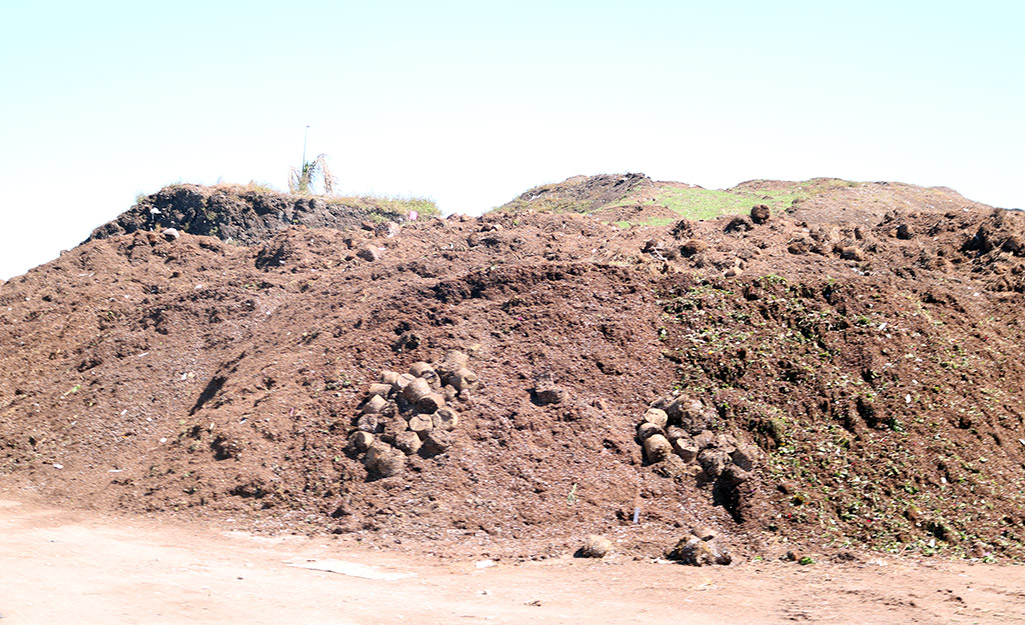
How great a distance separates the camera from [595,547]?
427 inches

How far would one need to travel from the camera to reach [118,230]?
28.4 m

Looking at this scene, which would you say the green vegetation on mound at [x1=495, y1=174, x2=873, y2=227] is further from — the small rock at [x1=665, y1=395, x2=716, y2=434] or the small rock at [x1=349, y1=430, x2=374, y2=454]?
the small rock at [x1=349, y1=430, x2=374, y2=454]

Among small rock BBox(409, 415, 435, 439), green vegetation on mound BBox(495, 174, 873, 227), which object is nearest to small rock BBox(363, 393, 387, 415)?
small rock BBox(409, 415, 435, 439)

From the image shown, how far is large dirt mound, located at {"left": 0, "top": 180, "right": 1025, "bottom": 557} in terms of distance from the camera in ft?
38.8

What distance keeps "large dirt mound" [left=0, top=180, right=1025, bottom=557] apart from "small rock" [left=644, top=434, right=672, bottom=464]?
0.03m

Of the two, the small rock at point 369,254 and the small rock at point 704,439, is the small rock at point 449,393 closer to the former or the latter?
the small rock at point 704,439

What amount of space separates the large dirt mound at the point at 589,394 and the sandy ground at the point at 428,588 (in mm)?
827

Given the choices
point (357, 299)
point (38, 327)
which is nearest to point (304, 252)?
point (357, 299)

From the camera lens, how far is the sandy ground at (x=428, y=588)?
8242 millimetres

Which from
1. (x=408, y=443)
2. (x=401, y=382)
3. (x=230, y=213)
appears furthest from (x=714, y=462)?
(x=230, y=213)

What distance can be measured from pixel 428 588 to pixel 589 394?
17.9 ft

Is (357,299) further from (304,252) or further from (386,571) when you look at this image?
(386,571)

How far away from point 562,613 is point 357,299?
37.2 feet

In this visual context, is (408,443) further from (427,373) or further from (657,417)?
(657,417)
